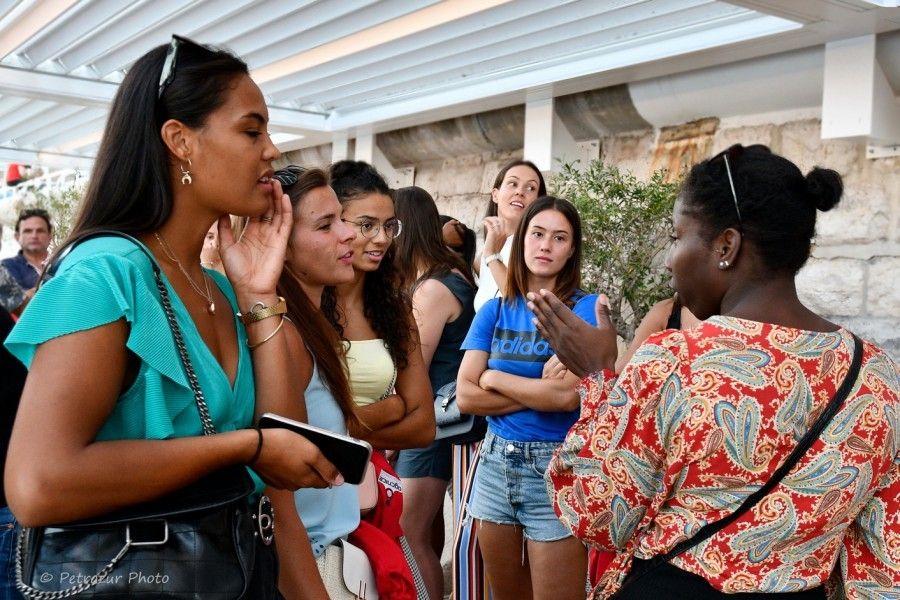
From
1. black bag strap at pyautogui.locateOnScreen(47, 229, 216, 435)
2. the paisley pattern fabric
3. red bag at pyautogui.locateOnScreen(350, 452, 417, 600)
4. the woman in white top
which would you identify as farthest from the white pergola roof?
black bag strap at pyautogui.locateOnScreen(47, 229, 216, 435)

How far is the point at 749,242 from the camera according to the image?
208 cm

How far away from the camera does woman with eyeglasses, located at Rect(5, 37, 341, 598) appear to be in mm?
1500

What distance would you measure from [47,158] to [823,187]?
1098 cm

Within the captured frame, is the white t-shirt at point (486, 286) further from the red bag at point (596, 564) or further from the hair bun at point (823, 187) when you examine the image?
the hair bun at point (823, 187)

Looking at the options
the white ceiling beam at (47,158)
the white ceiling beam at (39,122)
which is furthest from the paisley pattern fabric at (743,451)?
the white ceiling beam at (47,158)

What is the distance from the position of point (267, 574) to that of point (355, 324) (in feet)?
4.46

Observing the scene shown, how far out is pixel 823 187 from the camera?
6.84 feet

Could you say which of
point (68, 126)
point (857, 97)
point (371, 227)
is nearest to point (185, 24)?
point (371, 227)

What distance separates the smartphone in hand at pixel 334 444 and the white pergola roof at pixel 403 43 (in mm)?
2767

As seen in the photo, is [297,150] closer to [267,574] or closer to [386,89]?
[386,89]

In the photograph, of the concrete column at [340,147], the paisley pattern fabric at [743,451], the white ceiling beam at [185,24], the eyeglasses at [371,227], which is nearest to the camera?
the paisley pattern fabric at [743,451]

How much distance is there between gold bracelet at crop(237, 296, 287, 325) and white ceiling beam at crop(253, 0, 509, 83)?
11.2 feet

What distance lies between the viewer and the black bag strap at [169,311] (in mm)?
1648

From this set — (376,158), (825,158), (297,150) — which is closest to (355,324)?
(825,158)
